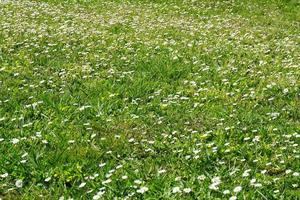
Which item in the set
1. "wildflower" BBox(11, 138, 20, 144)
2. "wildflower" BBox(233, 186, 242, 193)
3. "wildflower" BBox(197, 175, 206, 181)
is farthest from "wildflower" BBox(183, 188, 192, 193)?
"wildflower" BBox(11, 138, 20, 144)

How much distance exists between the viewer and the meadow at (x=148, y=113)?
6.77 meters

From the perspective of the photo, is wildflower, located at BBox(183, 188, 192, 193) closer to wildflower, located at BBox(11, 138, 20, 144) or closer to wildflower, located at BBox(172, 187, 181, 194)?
wildflower, located at BBox(172, 187, 181, 194)

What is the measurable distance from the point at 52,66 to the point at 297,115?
5.96m

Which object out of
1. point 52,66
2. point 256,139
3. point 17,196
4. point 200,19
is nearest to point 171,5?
point 200,19

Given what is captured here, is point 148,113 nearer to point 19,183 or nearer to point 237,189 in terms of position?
point 19,183

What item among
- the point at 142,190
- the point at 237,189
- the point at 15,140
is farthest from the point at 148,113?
the point at 237,189

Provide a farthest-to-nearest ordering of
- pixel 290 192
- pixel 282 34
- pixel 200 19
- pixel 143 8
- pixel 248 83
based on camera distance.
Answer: pixel 143 8 → pixel 200 19 → pixel 282 34 → pixel 248 83 → pixel 290 192

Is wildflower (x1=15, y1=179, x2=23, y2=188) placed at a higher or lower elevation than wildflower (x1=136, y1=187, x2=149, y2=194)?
lower

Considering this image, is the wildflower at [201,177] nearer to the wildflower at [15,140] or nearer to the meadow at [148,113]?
the meadow at [148,113]

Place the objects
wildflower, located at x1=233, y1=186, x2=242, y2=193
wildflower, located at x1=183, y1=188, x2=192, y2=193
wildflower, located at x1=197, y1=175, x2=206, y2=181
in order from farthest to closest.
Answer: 1. wildflower, located at x1=197, y1=175, x2=206, y2=181
2. wildflower, located at x1=183, y1=188, x2=192, y2=193
3. wildflower, located at x1=233, y1=186, x2=242, y2=193

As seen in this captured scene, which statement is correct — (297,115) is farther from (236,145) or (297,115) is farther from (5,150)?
(5,150)

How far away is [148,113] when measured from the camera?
9.31 metres

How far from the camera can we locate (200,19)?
67.7 feet

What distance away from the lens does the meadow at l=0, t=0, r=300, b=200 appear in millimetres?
6766
